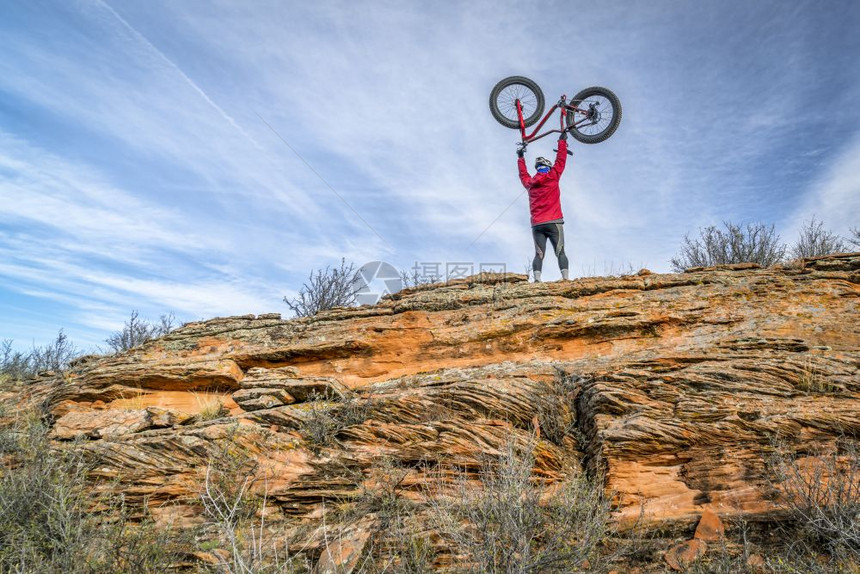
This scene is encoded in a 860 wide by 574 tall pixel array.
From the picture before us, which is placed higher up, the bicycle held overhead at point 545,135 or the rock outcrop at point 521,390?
the bicycle held overhead at point 545,135

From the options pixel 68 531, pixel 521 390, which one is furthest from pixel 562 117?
pixel 68 531

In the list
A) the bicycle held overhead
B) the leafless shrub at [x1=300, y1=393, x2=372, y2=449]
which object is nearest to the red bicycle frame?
the bicycle held overhead

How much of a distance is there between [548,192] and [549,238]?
104 cm

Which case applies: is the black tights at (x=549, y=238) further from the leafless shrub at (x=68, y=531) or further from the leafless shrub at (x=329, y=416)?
the leafless shrub at (x=68, y=531)

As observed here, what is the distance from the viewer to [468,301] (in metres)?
8.70

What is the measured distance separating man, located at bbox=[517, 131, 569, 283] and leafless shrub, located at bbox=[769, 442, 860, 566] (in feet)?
18.5

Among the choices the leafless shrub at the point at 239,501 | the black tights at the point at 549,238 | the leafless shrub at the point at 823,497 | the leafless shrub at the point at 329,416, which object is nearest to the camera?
the leafless shrub at the point at 823,497

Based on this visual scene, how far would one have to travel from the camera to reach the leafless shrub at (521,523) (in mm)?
3414

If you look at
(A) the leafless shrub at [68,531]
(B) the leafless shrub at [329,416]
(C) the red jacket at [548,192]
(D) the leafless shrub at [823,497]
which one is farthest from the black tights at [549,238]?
(A) the leafless shrub at [68,531]

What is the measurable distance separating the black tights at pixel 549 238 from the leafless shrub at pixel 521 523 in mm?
5956

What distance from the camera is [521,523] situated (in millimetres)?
3574

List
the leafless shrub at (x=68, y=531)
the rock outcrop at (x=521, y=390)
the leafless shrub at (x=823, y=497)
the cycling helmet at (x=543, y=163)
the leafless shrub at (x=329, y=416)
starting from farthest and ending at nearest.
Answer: the cycling helmet at (x=543, y=163) < the leafless shrub at (x=329, y=416) < the rock outcrop at (x=521, y=390) < the leafless shrub at (x=68, y=531) < the leafless shrub at (x=823, y=497)

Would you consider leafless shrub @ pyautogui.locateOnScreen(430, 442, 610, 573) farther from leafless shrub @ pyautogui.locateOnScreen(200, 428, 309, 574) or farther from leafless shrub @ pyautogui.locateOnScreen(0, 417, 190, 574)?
leafless shrub @ pyautogui.locateOnScreen(0, 417, 190, 574)

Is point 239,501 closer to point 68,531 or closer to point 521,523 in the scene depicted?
point 68,531
